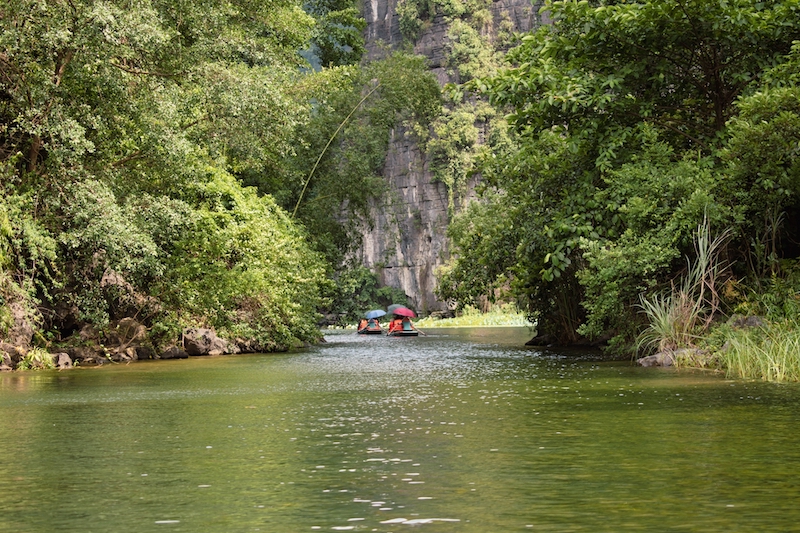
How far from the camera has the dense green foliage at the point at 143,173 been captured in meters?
19.3

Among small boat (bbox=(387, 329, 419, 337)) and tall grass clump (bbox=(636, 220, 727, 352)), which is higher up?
tall grass clump (bbox=(636, 220, 727, 352))

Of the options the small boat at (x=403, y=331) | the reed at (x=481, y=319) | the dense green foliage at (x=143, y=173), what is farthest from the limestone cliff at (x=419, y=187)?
the dense green foliage at (x=143, y=173)

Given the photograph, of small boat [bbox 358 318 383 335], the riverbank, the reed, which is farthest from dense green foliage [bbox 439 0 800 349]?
the reed

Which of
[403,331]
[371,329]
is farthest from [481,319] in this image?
[403,331]

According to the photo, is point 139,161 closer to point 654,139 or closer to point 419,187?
point 654,139

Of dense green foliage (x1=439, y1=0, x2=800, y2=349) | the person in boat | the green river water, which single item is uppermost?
dense green foliage (x1=439, y1=0, x2=800, y2=349)

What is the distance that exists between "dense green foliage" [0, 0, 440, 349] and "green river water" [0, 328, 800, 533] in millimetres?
6505

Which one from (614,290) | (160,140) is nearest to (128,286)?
(160,140)

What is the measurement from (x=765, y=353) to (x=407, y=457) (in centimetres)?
867

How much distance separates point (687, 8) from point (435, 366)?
779 centimetres

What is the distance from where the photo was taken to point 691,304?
1834 centimetres

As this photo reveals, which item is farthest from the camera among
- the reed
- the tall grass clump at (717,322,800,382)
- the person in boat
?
the reed

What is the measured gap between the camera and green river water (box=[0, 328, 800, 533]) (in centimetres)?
519

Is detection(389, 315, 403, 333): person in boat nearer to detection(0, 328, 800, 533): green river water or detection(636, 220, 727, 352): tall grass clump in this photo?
detection(636, 220, 727, 352): tall grass clump
